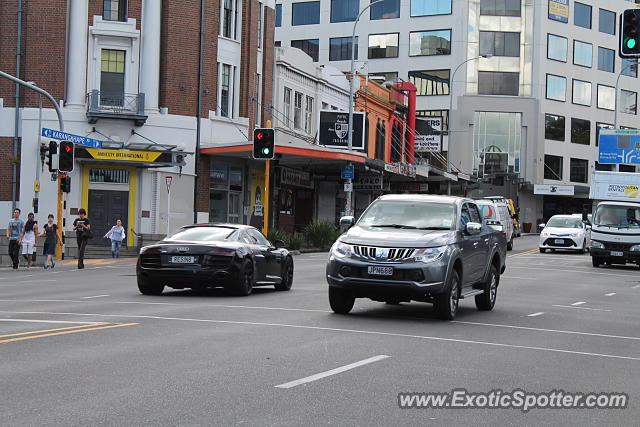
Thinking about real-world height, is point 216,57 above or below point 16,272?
above

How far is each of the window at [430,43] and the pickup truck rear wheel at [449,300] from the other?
65535mm

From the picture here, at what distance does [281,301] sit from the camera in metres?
16.1

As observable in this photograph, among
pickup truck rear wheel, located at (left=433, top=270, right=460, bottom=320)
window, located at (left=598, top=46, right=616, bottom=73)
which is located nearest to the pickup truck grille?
pickup truck rear wheel, located at (left=433, top=270, right=460, bottom=320)

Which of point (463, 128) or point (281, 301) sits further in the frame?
point (463, 128)

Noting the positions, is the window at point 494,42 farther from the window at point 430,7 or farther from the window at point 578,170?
the window at point 578,170

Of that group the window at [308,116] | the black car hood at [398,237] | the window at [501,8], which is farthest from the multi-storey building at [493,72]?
the black car hood at [398,237]

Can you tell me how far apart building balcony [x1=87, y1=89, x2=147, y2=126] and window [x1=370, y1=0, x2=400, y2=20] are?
145 ft

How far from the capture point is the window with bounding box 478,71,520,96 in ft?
253

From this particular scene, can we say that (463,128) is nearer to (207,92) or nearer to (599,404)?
(207,92)

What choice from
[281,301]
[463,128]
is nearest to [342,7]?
[463,128]

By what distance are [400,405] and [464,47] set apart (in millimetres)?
71555

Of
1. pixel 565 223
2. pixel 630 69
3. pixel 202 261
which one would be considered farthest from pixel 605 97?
pixel 202 261

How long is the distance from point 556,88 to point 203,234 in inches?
2601

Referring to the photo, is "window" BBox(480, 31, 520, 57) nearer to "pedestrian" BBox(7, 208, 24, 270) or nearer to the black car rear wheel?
"pedestrian" BBox(7, 208, 24, 270)
